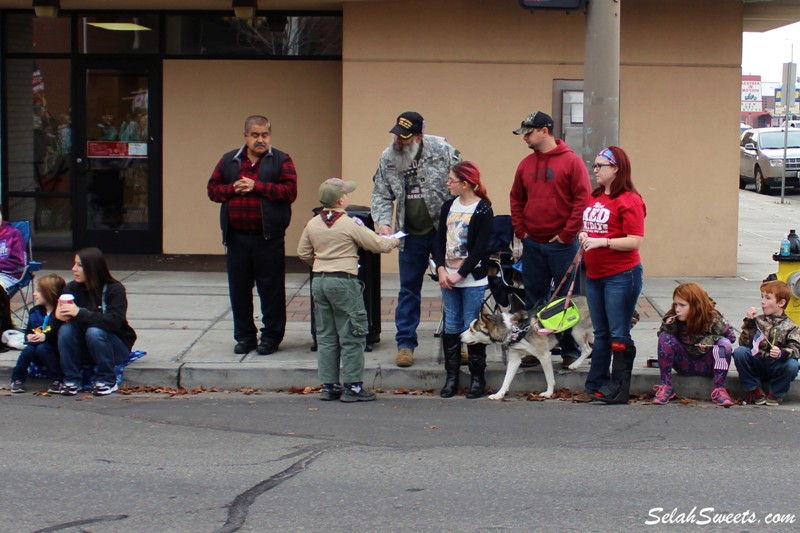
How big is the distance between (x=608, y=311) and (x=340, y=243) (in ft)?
6.33

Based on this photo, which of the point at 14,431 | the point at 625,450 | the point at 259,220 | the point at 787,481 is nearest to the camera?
the point at 787,481

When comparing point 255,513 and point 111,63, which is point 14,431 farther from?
point 111,63

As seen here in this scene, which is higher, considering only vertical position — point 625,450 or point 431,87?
point 431,87

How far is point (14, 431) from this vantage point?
23.3ft

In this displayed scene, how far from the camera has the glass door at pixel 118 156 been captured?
46.2 ft

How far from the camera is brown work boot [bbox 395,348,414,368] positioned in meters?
8.56

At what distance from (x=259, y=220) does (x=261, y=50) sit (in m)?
5.59

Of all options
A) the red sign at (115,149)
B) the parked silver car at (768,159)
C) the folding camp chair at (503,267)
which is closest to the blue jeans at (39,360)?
the folding camp chair at (503,267)

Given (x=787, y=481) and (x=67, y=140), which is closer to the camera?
(x=787, y=481)

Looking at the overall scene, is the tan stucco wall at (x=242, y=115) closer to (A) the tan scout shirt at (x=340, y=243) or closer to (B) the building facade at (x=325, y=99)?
(B) the building facade at (x=325, y=99)

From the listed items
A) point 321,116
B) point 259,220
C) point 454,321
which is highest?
point 321,116

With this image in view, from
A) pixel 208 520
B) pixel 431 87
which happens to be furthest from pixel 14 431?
pixel 431 87

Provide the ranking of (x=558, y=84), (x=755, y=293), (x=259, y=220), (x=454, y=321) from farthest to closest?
(x=558, y=84)
(x=755, y=293)
(x=259, y=220)
(x=454, y=321)

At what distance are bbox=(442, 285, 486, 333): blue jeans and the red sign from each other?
7164 mm
